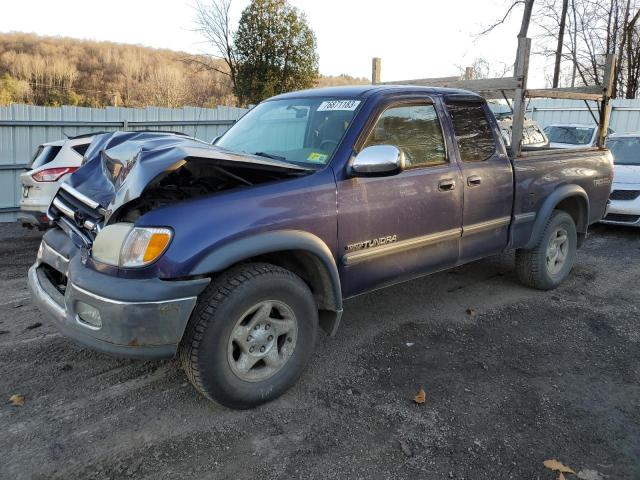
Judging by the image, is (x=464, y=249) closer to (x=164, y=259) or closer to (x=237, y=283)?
(x=237, y=283)

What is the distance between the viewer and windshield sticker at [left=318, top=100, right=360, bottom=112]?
12.3ft

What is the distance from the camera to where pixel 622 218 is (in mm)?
8398

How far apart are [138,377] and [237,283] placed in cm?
119

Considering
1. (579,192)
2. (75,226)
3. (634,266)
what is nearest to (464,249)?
(579,192)

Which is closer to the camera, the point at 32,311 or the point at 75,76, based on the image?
the point at 32,311

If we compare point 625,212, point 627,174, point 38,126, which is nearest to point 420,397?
point 625,212

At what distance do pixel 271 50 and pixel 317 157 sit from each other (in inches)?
820

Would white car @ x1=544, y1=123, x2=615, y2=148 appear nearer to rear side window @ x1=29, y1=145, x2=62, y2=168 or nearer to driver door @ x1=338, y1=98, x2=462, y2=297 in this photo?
driver door @ x1=338, y1=98, x2=462, y2=297

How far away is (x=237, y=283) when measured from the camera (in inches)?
114

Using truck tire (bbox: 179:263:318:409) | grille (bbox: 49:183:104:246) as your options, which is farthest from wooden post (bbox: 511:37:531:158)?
grille (bbox: 49:183:104:246)

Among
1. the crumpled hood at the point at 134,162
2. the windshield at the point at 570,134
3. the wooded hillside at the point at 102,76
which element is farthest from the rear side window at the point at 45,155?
the wooded hillside at the point at 102,76

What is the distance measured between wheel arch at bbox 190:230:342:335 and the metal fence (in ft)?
19.0

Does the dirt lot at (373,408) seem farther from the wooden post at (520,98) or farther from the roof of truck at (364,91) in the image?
the roof of truck at (364,91)

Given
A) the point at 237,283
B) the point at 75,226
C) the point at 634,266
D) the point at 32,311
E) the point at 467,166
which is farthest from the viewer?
the point at 634,266
